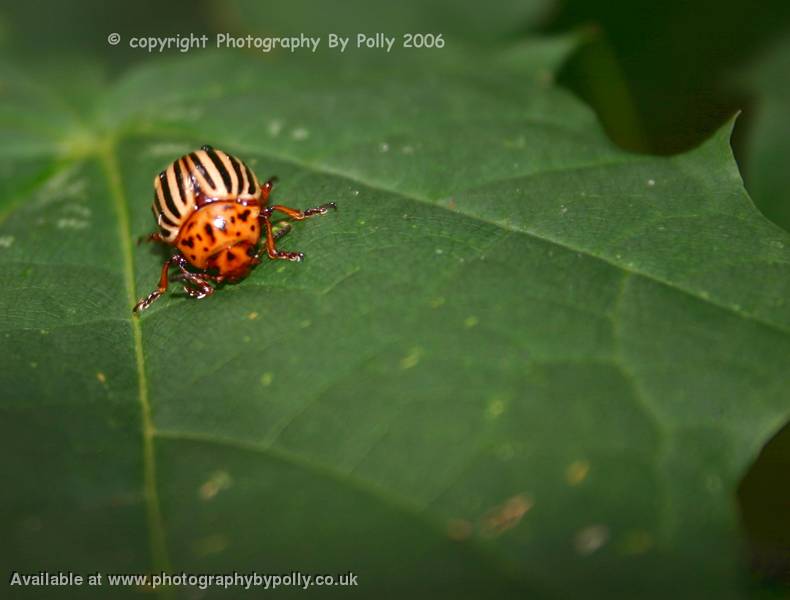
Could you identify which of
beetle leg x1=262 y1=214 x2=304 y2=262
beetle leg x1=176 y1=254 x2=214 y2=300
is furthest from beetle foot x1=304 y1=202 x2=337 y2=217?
beetle leg x1=176 y1=254 x2=214 y2=300

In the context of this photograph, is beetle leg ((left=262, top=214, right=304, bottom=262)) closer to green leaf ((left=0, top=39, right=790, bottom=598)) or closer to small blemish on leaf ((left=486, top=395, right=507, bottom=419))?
green leaf ((left=0, top=39, right=790, bottom=598))

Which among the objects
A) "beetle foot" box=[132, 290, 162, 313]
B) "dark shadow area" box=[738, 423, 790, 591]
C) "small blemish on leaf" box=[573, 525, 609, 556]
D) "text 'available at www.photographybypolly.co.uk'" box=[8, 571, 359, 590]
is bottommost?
"dark shadow area" box=[738, 423, 790, 591]

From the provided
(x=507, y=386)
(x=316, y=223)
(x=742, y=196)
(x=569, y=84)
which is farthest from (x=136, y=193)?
(x=569, y=84)

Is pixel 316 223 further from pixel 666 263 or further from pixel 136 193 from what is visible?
pixel 666 263

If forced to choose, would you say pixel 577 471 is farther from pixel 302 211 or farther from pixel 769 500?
pixel 769 500

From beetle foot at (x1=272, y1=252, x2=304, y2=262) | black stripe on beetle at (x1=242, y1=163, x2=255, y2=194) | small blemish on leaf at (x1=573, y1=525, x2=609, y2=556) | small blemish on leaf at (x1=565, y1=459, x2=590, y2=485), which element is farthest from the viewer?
black stripe on beetle at (x1=242, y1=163, x2=255, y2=194)
